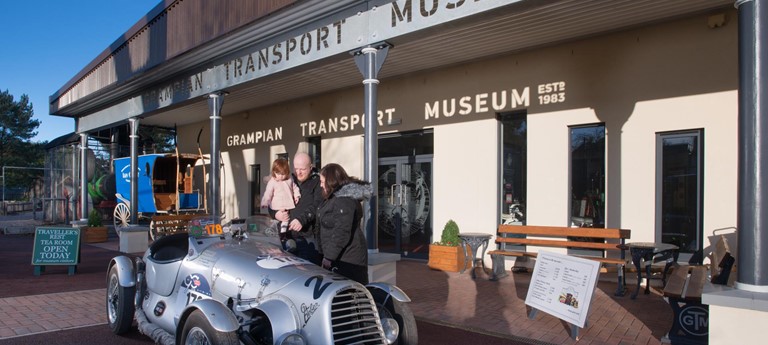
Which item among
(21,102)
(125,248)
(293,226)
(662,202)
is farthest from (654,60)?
(21,102)

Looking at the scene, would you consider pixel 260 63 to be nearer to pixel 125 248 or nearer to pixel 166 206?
pixel 125 248

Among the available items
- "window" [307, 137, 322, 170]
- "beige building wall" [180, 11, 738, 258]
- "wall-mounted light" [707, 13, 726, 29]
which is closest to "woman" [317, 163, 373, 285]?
"beige building wall" [180, 11, 738, 258]

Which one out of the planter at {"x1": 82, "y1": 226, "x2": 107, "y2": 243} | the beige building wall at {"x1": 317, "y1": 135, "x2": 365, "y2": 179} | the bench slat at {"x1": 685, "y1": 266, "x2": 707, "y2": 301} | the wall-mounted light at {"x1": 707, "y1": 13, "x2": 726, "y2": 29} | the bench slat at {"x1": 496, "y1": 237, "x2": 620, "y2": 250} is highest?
the wall-mounted light at {"x1": 707, "y1": 13, "x2": 726, "y2": 29}

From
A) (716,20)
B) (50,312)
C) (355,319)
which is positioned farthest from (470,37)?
(50,312)

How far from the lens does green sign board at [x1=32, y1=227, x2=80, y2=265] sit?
794cm

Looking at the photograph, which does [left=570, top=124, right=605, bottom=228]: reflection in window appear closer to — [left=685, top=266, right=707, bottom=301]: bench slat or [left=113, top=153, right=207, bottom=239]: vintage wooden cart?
[left=685, top=266, right=707, bottom=301]: bench slat

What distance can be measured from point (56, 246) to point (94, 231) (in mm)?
5581

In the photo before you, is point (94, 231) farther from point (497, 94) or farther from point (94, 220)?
point (497, 94)

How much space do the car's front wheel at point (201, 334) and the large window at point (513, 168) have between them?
621cm

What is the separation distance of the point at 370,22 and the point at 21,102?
48065mm

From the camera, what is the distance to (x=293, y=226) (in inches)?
161

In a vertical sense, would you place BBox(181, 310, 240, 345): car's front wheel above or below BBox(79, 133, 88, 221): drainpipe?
below

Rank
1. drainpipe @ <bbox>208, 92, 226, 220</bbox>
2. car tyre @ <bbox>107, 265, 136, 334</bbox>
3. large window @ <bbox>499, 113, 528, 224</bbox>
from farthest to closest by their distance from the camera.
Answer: drainpipe @ <bbox>208, 92, 226, 220</bbox>, large window @ <bbox>499, 113, 528, 224</bbox>, car tyre @ <bbox>107, 265, 136, 334</bbox>

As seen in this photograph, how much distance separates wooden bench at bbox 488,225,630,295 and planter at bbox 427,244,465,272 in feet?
2.25
